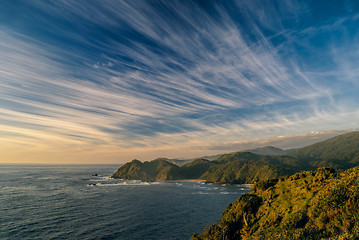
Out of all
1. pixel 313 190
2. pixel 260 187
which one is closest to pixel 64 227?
pixel 260 187

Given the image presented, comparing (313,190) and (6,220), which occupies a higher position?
(313,190)

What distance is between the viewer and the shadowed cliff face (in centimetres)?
3718

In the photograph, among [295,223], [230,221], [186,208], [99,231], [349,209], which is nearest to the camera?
[349,209]

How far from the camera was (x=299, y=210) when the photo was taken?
46.7 meters

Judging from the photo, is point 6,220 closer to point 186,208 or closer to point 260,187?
point 186,208

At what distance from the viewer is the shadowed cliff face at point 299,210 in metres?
37.2

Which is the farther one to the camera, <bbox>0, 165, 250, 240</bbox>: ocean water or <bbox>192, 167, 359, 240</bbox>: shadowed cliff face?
<bbox>0, 165, 250, 240</bbox>: ocean water

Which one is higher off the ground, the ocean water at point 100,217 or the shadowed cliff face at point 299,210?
the shadowed cliff face at point 299,210

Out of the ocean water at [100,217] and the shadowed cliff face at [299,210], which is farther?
the ocean water at [100,217]

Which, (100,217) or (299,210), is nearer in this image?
(299,210)

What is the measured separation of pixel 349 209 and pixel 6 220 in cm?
13322

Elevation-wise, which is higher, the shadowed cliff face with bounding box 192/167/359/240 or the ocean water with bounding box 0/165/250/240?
the shadowed cliff face with bounding box 192/167/359/240

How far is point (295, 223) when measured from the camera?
43.2 m

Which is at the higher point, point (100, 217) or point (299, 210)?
point (299, 210)
